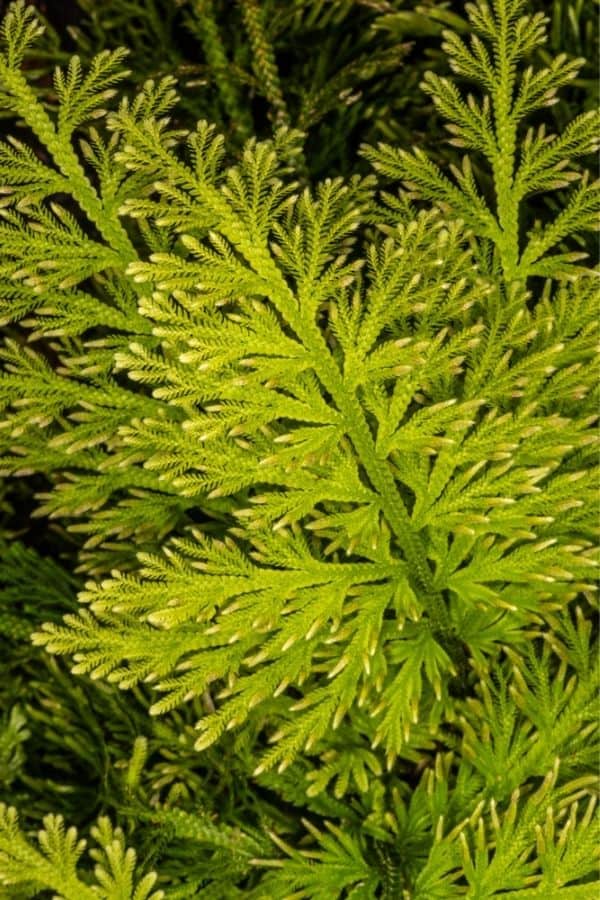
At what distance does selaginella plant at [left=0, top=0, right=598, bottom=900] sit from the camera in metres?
1.31

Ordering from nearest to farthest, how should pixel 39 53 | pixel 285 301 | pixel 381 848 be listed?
1. pixel 285 301
2. pixel 381 848
3. pixel 39 53

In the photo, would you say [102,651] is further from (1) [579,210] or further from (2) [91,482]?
(1) [579,210]

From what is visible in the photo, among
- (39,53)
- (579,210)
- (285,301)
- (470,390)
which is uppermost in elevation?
(39,53)

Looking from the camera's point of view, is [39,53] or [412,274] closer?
[412,274]

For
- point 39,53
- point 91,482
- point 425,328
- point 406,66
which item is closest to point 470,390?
point 425,328

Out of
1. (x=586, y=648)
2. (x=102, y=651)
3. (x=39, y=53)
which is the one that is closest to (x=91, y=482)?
(x=102, y=651)

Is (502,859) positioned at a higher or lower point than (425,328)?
lower

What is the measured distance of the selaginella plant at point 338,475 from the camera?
1.31m

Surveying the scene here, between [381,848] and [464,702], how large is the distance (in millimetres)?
271

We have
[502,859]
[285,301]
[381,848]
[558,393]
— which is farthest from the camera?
[381,848]

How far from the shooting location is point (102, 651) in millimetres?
1448

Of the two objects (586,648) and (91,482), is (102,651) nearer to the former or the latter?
(91,482)

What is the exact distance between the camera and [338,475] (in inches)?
54.5

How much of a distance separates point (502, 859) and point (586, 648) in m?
0.37
